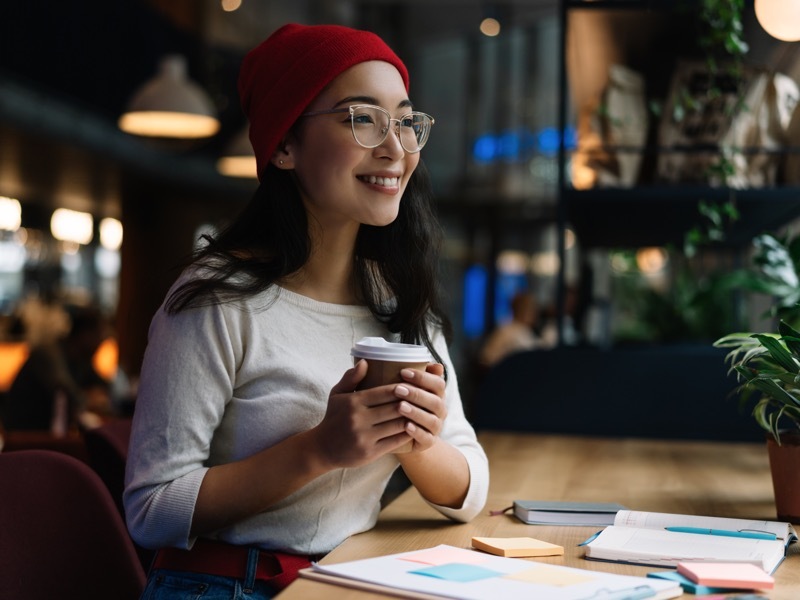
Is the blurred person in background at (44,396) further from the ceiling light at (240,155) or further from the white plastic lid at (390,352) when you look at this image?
the white plastic lid at (390,352)

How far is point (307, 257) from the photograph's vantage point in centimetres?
169

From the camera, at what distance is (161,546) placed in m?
1.50

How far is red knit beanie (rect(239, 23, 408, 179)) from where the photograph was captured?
1591 mm

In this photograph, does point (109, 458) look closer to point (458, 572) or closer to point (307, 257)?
point (307, 257)

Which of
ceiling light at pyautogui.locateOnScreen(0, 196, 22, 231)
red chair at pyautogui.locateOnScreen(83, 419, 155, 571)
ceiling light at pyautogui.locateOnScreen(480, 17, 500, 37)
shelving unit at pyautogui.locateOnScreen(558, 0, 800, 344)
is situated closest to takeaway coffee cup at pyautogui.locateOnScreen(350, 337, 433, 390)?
red chair at pyautogui.locateOnScreen(83, 419, 155, 571)

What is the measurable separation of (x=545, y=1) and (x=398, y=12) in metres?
2.45

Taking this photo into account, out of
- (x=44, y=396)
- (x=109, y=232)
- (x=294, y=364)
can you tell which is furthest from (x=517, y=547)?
(x=109, y=232)

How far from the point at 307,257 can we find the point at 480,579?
0.68m

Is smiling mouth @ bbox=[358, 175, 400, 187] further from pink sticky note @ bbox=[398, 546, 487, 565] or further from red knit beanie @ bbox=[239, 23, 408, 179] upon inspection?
pink sticky note @ bbox=[398, 546, 487, 565]

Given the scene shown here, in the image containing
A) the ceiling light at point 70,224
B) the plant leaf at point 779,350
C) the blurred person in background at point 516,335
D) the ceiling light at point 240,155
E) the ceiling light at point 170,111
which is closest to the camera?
the plant leaf at point 779,350

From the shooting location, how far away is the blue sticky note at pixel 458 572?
1.24 m

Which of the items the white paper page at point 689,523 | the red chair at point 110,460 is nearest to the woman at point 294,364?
the white paper page at point 689,523

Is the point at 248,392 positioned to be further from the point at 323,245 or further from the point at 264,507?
the point at 323,245

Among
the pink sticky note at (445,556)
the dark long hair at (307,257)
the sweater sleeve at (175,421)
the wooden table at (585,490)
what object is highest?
the dark long hair at (307,257)
